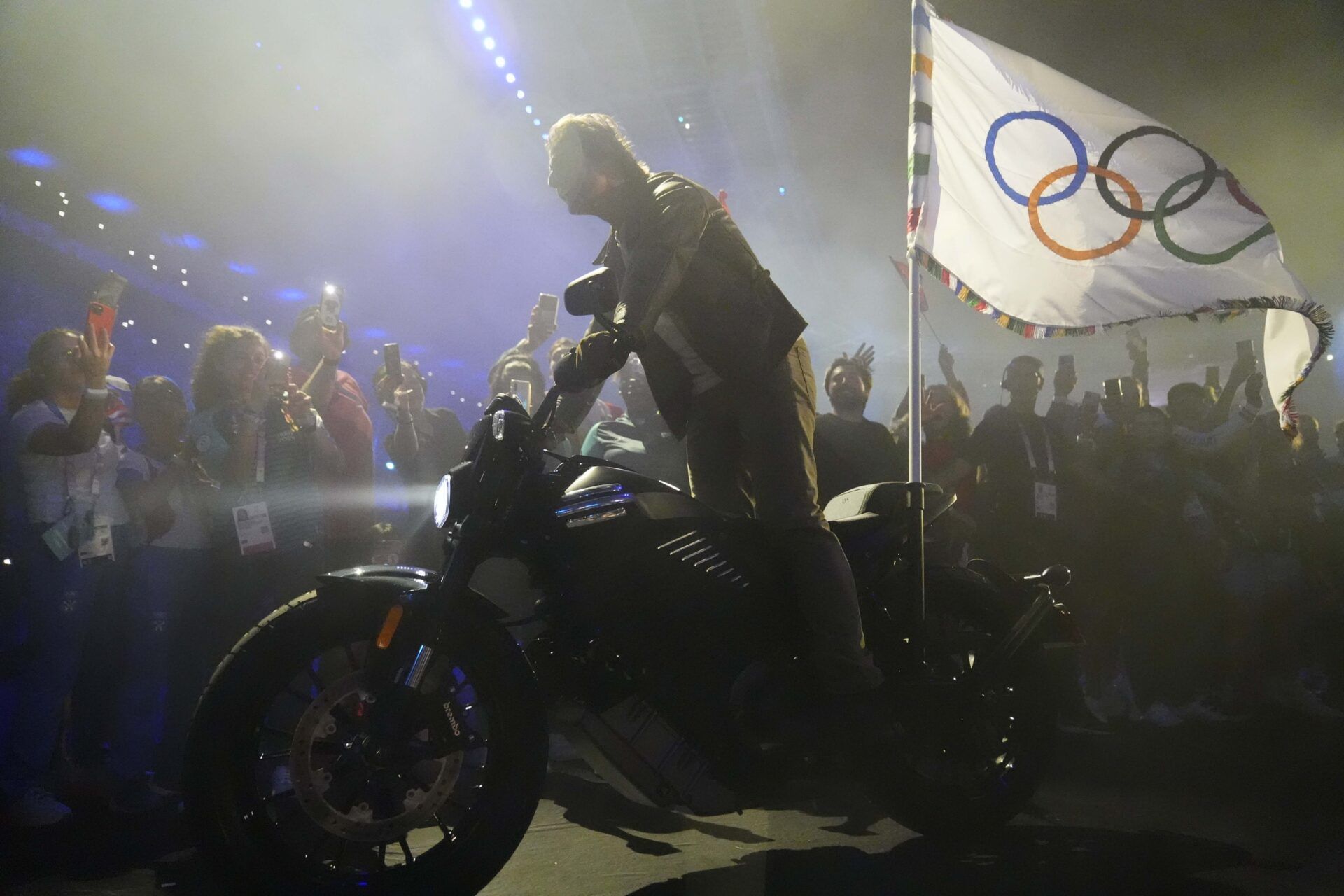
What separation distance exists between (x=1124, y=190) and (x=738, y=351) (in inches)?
78.6

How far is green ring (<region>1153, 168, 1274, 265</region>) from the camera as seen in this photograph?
307cm

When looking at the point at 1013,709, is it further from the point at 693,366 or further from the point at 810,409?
the point at 693,366

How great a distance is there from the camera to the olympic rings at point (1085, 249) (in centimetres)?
322

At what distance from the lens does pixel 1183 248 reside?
3.14m

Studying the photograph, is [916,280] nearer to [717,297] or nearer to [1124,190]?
[1124,190]

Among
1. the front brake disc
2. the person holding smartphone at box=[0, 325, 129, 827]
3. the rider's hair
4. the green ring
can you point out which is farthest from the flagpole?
the person holding smartphone at box=[0, 325, 129, 827]

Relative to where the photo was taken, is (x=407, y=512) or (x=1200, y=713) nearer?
(x=1200, y=713)

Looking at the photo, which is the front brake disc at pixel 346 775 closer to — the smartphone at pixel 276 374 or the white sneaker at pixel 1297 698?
the smartphone at pixel 276 374

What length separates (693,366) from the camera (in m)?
2.51

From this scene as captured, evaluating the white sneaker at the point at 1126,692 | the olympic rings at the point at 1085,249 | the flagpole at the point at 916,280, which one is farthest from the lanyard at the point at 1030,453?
the flagpole at the point at 916,280

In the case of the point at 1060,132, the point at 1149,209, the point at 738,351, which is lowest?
the point at 738,351

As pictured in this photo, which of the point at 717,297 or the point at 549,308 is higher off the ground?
the point at 549,308

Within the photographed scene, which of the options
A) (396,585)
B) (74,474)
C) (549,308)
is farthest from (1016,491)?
(74,474)

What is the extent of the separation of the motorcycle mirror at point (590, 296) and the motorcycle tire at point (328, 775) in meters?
0.77
